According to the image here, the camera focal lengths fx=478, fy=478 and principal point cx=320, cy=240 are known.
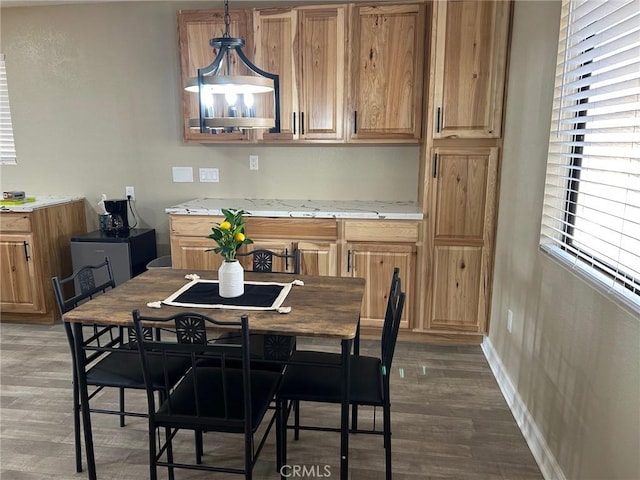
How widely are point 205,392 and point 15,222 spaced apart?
2677mm

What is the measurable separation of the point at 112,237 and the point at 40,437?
67.2 inches

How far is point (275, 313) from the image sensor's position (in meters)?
1.95

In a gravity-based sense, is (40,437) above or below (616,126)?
below

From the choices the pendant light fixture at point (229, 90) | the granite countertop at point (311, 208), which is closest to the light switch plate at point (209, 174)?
the granite countertop at point (311, 208)

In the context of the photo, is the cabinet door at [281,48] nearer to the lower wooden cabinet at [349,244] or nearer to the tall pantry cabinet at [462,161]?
the lower wooden cabinet at [349,244]

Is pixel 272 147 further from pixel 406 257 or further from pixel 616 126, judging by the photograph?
pixel 616 126

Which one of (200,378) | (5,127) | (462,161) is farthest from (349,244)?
(5,127)

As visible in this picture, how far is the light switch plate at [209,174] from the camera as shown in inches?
157

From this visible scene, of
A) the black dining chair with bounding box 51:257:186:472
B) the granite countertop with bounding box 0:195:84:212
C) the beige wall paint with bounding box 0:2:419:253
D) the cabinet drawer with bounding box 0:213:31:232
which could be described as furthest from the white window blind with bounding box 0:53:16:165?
Answer: the black dining chair with bounding box 51:257:186:472

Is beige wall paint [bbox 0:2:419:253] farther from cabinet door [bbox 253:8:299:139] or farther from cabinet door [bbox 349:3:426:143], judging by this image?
cabinet door [bbox 253:8:299:139]

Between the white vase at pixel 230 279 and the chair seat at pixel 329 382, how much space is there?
41 centimetres

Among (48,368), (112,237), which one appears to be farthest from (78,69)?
(48,368)

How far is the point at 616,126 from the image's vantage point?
1.68 metres

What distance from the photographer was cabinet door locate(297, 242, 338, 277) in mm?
3420
